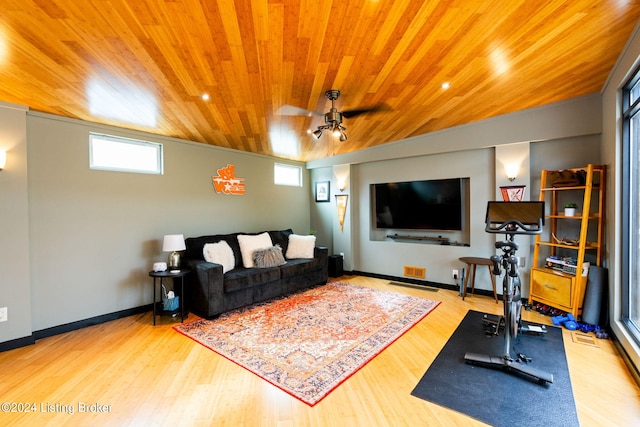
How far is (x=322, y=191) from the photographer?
6.42 metres

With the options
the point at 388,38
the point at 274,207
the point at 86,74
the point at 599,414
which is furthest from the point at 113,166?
the point at 599,414

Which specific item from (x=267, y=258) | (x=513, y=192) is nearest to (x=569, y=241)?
(x=513, y=192)

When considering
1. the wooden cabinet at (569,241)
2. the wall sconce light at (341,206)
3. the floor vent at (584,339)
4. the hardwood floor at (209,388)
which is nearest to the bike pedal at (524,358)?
the hardwood floor at (209,388)

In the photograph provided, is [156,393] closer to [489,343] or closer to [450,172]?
[489,343]

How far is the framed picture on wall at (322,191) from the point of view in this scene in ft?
20.8

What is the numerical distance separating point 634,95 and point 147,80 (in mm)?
4426

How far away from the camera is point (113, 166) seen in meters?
3.70

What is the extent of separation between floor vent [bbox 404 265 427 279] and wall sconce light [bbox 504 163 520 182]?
1992mm

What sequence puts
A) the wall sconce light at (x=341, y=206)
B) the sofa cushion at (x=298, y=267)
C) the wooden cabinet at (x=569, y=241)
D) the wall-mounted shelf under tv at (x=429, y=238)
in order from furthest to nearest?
the wall sconce light at (x=341, y=206) → the wall-mounted shelf under tv at (x=429, y=238) → the sofa cushion at (x=298, y=267) → the wooden cabinet at (x=569, y=241)

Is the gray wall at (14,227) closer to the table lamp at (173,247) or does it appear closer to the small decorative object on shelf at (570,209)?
the table lamp at (173,247)

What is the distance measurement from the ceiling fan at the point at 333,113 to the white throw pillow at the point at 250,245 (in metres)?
2.11

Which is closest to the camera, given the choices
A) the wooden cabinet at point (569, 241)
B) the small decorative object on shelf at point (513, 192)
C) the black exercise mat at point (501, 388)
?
the black exercise mat at point (501, 388)

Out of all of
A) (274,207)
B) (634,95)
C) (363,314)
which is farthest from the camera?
(274,207)

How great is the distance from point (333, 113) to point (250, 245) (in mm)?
2489
